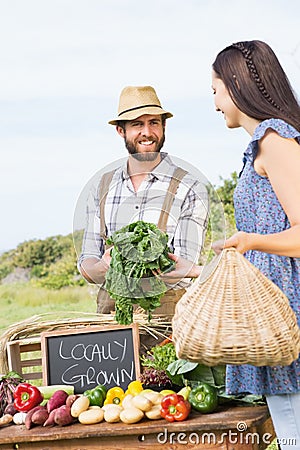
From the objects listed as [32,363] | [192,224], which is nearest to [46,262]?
[32,363]

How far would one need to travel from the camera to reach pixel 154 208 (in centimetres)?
238

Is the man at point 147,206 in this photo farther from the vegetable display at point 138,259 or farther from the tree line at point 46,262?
the tree line at point 46,262

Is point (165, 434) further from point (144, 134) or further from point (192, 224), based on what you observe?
point (144, 134)

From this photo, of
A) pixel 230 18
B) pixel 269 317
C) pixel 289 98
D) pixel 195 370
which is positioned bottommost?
pixel 195 370

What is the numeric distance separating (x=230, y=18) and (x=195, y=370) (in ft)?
20.0

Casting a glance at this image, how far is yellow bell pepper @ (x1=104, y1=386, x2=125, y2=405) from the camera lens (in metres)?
2.79

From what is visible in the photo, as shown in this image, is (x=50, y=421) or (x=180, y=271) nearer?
(x=180, y=271)

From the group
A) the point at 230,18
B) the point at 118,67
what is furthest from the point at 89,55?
the point at 230,18

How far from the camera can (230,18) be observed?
26.7 ft

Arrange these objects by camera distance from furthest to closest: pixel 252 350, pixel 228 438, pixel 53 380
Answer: pixel 53 380 < pixel 228 438 < pixel 252 350

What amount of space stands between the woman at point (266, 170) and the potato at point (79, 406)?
2.51 feet

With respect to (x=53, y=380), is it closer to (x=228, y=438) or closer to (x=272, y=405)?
(x=228, y=438)

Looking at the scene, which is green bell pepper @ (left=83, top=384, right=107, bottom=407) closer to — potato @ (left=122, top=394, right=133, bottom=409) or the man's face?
potato @ (left=122, top=394, right=133, bottom=409)

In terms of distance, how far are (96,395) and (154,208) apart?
33.2 inches
